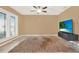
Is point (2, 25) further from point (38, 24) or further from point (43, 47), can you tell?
point (38, 24)

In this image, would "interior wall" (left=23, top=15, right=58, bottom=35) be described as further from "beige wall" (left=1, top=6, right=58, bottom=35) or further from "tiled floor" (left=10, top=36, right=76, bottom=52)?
"tiled floor" (left=10, top=36, right=76, bottom=52)

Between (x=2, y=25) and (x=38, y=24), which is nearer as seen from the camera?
(x=2, y=25)

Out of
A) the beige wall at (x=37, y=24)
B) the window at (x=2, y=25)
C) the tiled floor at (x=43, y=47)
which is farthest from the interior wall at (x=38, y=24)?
the tiled floor at (x=43, y=47)

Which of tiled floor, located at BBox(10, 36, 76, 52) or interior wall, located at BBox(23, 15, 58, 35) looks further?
interior wall, located at BBox(23, 15, 58, 35)

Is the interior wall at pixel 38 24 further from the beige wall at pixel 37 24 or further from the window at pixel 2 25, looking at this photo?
the window at pixel 2 25

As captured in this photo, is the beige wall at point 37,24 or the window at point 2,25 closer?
the window at point 2,25

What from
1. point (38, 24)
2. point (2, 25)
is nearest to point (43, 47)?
point (2, 25)

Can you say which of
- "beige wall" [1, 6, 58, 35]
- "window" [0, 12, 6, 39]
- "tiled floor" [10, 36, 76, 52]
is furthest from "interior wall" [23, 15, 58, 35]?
"tiled floor" [10, 36, 76, 52]

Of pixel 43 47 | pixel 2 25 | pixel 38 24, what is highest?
pixel 38 24
